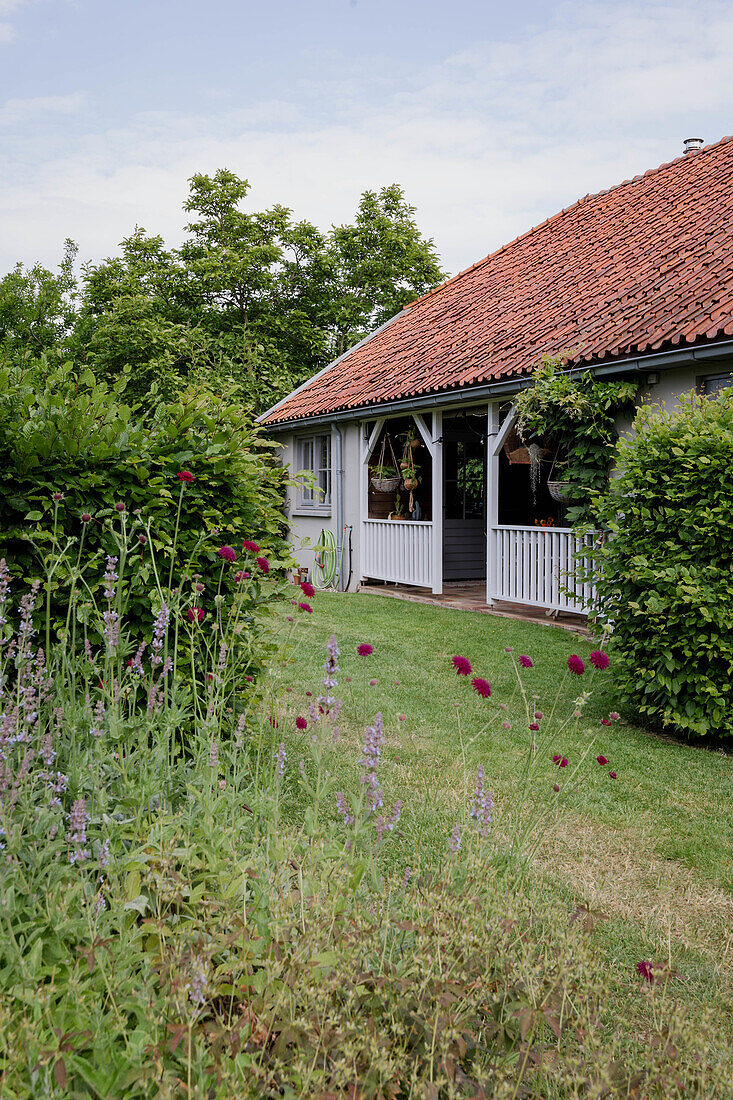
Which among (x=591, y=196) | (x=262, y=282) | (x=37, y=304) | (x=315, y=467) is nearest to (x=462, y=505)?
(x=315, y=467)

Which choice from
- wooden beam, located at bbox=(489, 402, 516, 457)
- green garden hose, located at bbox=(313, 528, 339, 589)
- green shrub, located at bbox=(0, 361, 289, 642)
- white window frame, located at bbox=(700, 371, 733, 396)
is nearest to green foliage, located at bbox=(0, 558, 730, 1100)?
green shrub, located at bbox=(0, 361, 289, 642)

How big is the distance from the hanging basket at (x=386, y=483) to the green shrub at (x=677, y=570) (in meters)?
7.30

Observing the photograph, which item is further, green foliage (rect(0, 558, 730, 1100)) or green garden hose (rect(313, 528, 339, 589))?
green garden hose (rect(313, 528, 339, 589))

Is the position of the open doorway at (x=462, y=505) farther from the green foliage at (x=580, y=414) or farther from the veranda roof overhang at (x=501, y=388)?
the green foliage at (x=580, y=414)

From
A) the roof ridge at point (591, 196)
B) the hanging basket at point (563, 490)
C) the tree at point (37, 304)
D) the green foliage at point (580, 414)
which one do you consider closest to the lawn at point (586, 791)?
the hanging basket at point (563, 490)

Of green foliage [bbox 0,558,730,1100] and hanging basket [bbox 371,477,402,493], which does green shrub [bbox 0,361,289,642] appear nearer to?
green foliage [bbox 0,558,730,1100]

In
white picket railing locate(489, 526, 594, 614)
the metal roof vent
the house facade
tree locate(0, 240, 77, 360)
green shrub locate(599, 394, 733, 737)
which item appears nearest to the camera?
green shrub locate(599, 394, 733, 737)

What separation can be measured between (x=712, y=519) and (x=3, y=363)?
397 centimetres

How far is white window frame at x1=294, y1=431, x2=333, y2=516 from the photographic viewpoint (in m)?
14.4

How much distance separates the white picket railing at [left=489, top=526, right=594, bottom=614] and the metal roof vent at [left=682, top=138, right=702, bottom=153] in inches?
283

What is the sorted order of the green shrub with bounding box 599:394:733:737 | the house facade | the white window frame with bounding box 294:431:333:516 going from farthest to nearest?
the white window frame with bounding box 294:431:333:516, the house facade, the green shrub with bounding box 599:394:733:737

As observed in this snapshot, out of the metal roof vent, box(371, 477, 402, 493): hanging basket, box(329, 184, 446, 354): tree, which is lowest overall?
box(371, 477, 402, 493): hanging basket

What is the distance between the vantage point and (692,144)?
40.4 ft

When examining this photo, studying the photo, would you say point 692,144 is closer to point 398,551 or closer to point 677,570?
point 398,551
